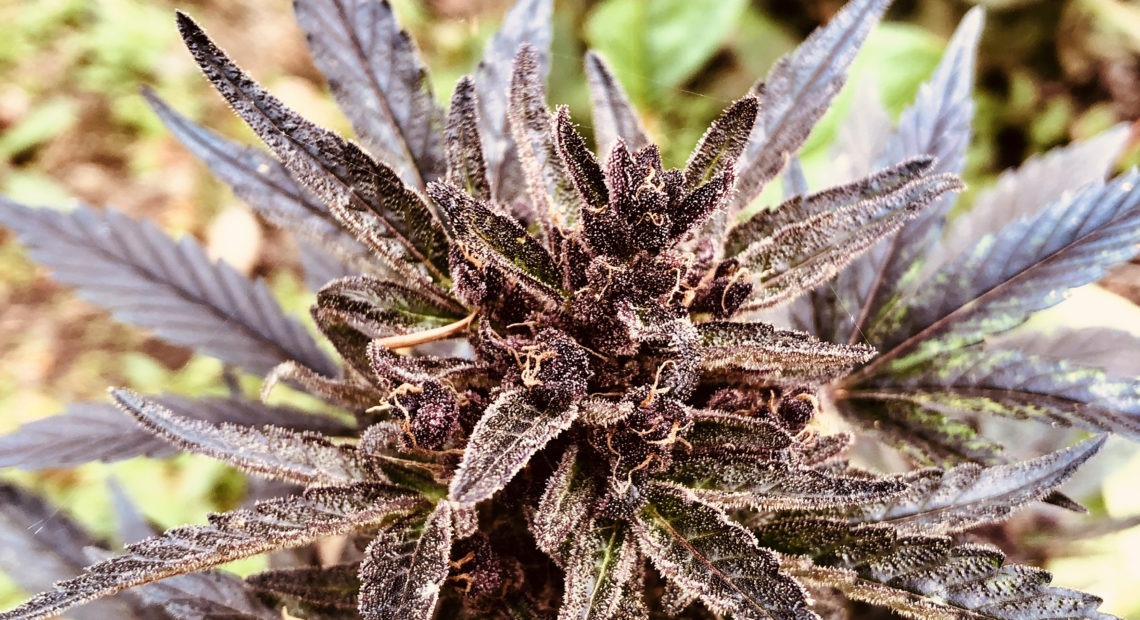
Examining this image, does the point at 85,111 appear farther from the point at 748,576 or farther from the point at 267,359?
the point at 748,576

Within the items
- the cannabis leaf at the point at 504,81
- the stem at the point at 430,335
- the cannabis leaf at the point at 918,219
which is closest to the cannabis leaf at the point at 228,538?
the stem at the point at 430,335

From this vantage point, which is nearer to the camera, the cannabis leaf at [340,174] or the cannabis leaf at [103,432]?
the cannabis leaf at [340,174]

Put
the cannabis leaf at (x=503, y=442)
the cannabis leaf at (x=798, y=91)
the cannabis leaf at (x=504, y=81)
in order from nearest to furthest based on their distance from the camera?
the cannabis leaf at (x=503, y=442) → the cannabis leaf at (x=798, y=91) → the cannabis leaf at (x=504, y=81)

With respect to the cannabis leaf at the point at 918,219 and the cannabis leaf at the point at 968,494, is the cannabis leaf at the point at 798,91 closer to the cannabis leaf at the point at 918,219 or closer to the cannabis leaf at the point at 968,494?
the cannabis leaf at the point at 918,219

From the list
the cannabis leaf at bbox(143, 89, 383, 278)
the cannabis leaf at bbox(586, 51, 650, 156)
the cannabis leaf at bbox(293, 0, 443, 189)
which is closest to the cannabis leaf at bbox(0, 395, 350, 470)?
the cannabis leaf at bbox(143, 89, 383, 278)

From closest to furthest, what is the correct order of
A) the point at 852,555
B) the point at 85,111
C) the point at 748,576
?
the point at 748,576 < the point at 852,555 < the point at 85,111

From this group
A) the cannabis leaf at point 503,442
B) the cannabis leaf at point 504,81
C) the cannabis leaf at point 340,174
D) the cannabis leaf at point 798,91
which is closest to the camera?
the cannabis leaf at point 503,442

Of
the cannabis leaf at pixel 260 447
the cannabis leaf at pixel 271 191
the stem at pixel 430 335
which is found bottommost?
the cannabis leaf at pixel 260 447

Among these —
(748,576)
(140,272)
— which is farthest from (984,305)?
(140,272)
